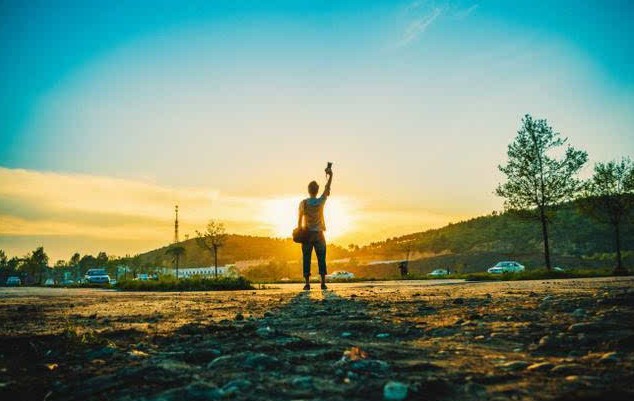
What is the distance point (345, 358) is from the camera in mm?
2381

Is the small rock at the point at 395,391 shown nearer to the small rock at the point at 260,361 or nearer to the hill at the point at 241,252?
the small rock at the point at 260,361

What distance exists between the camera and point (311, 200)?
10.4 meters

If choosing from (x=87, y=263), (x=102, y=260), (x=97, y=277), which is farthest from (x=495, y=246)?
(x=87, y=263)

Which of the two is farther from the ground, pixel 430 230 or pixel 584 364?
pixel 430 230

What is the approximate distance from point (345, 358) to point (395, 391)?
68cm

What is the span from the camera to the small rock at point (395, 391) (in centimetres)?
170

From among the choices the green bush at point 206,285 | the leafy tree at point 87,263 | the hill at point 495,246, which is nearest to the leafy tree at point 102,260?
the leafy tree at point 87,263

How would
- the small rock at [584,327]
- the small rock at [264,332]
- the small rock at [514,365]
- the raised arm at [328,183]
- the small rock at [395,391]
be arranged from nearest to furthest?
1. the small rock at [395,391]
2. the small rock at [514,365]
3. the small rock at [584,327]
4. the small rock at [264,332]
5. the raised arm at [328,183]

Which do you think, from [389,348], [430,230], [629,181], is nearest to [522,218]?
[629,181]

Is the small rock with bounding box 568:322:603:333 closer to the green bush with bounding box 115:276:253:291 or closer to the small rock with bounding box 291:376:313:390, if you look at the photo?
the small rock with bounding box 291:376:313:390

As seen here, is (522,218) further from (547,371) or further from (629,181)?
(547,371)

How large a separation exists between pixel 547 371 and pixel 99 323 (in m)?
4.24

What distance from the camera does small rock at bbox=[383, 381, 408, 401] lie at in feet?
5.58

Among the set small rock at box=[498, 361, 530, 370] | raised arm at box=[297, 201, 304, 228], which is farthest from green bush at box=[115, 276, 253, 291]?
small rock at box=[498, 361, 530, 370]
